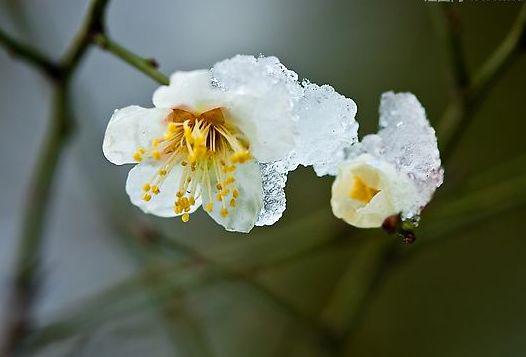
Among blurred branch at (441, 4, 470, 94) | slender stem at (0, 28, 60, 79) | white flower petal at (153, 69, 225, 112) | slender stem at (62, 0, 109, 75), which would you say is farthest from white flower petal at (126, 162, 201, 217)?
blurred branch at (441, 4, 470, 94)

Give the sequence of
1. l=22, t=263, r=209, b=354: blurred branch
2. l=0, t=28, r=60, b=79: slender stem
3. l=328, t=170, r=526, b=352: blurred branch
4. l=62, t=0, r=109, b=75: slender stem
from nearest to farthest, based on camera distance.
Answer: l=62, t=0, r=109, b=75: slender stem < l=0, t=28, r=60, b=79: slender stem < l=328, t=170, r=526, b=352: blurred branch < l=22, t=263, r=209, b=354: blurred branch

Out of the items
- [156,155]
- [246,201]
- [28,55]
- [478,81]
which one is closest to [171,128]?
[156,155]

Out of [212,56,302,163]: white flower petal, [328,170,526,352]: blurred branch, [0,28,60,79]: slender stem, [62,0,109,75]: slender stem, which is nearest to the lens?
[212,56,302,163]: white flower petal

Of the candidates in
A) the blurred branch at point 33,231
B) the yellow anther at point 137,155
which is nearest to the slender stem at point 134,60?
the yellow anther at point 137,155

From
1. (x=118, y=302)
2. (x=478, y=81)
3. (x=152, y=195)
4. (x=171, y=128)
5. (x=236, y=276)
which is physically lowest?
(x=118, y=302)

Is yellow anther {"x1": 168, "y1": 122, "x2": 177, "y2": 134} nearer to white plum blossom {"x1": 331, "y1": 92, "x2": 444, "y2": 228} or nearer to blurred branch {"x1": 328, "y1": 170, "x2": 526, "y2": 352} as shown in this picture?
white plum blossom {"x1": 331, "y1": 92, "x2": 444, "y2": 228}

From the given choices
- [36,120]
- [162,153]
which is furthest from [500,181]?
[36,120]

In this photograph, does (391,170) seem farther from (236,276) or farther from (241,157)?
(236,276)
